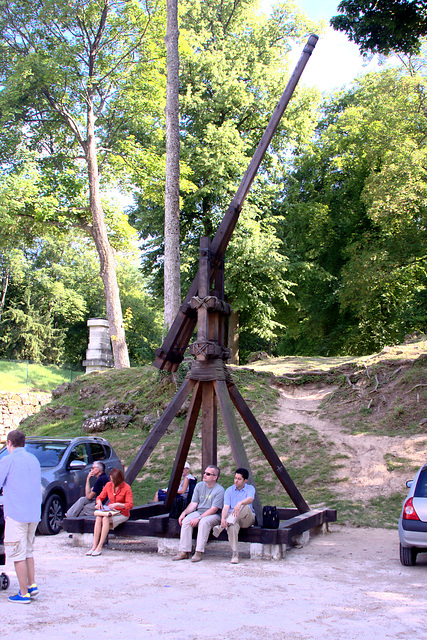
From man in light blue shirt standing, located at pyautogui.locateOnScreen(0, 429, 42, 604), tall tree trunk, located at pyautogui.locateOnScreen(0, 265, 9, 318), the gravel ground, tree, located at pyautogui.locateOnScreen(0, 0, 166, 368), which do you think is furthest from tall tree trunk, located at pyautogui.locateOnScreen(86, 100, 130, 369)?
tall tree trunk, located at pyautogui.locateOnScreen(0, 265, 9, 318)

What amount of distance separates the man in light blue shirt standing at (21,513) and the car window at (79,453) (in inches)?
214

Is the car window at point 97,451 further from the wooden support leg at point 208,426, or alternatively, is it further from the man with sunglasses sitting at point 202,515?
the man with sunglasses sitting at point 202,515

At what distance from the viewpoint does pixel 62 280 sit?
1975 inches

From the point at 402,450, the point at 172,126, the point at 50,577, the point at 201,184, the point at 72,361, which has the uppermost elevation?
the point at 201,184

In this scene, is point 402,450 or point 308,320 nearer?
point 402,450

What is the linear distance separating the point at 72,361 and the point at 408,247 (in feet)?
105

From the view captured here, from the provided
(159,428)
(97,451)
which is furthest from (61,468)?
(159,428)

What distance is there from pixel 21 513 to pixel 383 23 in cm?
1228

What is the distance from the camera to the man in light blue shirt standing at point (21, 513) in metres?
5.60

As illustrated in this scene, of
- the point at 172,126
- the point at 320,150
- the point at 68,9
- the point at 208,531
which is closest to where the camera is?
the point at 208,531

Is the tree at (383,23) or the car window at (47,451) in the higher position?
the tree at (383,23)

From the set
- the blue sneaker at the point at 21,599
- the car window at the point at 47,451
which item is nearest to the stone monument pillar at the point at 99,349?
the car window at the point at 47,451

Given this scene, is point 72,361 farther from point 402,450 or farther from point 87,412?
point 402,450

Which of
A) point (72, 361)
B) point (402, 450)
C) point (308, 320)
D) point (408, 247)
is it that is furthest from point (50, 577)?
point (72, 361)
